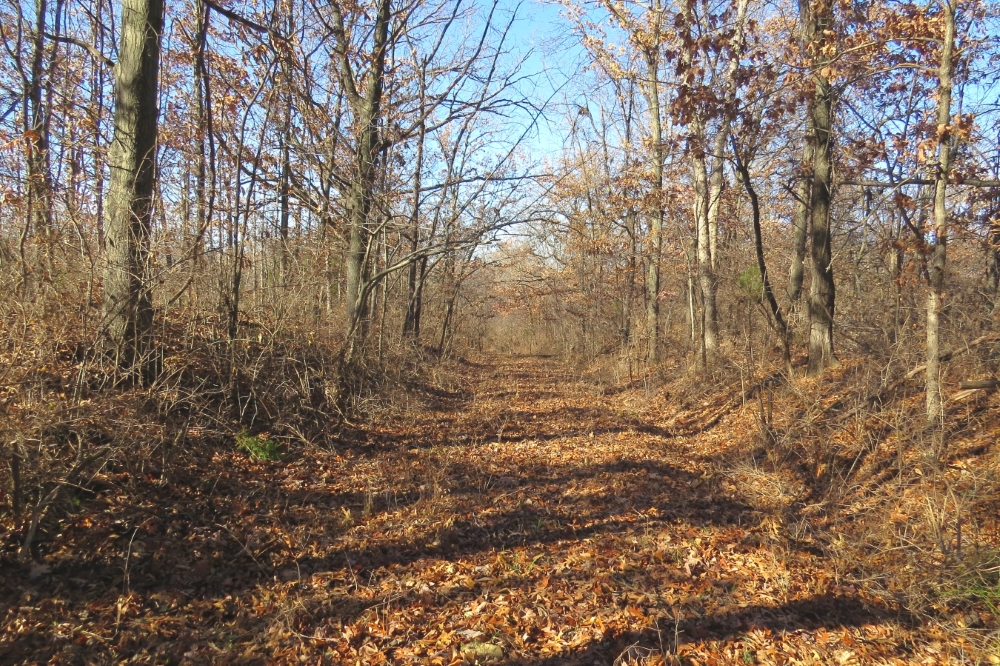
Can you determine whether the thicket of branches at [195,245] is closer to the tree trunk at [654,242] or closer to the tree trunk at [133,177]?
the tree trunk at [133,177]

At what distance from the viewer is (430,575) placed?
4.55 metres

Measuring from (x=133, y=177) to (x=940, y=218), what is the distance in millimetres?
8389

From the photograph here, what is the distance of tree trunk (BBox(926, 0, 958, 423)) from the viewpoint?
18.4ft

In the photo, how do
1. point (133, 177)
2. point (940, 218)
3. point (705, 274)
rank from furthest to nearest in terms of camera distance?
point (705, 274), point (133, 177), point (940, 218)

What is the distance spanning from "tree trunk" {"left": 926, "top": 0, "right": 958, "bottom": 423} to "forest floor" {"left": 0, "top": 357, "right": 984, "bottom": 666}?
2141mm

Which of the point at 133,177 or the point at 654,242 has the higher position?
the point at 654,242

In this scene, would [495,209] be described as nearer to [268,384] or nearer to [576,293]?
[268,384]

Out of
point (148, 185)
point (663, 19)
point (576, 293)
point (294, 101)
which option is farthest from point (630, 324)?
point (148, 185)

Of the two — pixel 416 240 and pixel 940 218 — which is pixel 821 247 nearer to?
pixel 940 218

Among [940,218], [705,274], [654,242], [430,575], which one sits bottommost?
[430,575]

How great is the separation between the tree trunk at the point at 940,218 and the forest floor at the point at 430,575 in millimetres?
2141

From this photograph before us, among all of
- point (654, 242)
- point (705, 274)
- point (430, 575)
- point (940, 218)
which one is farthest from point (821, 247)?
point (430, 575)

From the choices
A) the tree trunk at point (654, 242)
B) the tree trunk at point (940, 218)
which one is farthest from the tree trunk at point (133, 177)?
the tree trunk at point (654, 242)

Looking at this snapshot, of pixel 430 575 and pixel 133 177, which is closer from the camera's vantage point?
pixel 430 575
